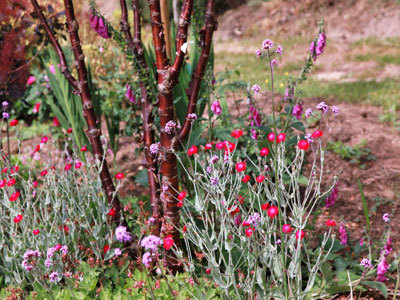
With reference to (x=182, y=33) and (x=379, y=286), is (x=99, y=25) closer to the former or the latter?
(x=182, y=33)

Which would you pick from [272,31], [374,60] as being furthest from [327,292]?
[272,31]

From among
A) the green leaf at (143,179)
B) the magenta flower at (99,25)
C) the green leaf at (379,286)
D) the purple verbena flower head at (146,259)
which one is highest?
the magenta flower at (99,25)

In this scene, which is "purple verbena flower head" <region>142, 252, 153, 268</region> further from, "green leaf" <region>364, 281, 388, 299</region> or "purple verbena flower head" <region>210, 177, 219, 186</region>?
"green leaf" <region>364, 281, 388, 299</region>

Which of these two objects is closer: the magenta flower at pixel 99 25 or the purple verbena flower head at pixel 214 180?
the purple verbena flower head at pixel 214 180

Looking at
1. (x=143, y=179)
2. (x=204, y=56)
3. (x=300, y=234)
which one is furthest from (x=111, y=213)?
(x=300, y=234)

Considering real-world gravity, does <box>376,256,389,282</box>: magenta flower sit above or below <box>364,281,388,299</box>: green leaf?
above

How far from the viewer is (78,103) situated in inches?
123

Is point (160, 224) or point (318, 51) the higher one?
point (318, 51)

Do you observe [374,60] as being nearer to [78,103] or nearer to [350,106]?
[350,106]

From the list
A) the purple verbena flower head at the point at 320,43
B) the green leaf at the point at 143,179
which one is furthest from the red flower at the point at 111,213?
the purple verbena flower head at the point at 320,43

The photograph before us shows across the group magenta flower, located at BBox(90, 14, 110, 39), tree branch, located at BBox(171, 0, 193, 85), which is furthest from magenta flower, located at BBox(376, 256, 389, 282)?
magenta flower, located at BBox(90, 14, 110, 39)

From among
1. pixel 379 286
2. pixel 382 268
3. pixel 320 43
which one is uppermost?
pixel 320 43

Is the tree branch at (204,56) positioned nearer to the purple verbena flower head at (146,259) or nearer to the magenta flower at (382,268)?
the purple verbena flower head at (146,259)

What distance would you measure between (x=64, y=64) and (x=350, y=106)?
143 inches
